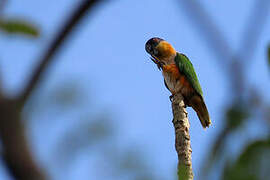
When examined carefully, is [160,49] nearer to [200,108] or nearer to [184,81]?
[184,81]

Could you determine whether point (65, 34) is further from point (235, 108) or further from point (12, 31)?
point (235, 108)

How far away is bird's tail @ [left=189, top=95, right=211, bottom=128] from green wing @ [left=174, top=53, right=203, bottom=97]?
177 mm

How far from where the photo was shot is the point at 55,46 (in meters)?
1.30

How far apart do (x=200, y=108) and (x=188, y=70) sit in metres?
0.97

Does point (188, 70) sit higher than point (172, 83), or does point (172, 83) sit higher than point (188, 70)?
point (188, 70)

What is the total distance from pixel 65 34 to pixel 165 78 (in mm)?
5480

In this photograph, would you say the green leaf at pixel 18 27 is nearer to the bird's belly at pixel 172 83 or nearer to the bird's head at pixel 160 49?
the bird's belly at pixel 172 83

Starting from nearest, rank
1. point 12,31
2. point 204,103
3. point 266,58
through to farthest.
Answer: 1. point 266,58
2. point 12,31
3. point 204,103

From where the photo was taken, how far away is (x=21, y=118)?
1.15m

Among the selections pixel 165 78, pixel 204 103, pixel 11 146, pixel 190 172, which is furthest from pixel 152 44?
pixel 11 146

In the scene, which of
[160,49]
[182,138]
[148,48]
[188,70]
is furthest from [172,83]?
[182,138]

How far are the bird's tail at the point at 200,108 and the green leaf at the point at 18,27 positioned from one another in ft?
16.6

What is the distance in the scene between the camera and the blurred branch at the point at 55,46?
1.17m

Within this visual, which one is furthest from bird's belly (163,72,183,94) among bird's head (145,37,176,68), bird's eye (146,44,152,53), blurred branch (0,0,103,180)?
blurred branch (0,0,103,180)
